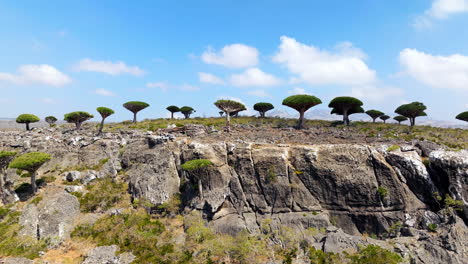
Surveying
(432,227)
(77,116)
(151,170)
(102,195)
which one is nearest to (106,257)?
(102,195)

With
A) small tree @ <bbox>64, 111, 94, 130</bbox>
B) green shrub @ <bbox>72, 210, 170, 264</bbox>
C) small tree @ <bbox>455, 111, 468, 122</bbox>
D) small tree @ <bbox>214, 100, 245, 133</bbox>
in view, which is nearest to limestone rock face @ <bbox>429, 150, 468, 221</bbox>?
small tree @ <bbox>214, 100, 245, 133</bbox>

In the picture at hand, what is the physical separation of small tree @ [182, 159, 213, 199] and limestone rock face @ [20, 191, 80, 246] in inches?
507

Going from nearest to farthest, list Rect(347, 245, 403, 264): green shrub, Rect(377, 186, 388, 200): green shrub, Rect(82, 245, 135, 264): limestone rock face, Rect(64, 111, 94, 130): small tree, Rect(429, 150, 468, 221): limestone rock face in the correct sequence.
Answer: Rect(347, 245, 403, 264): green shrub < Rect(82, 245, 135, 264): limestone rock face < Rect(429, 150, 468, 221): limestone rock face < Rect(377, 186, 388, 200): green shrub < Rect(64, 111, 94, 130): small tree

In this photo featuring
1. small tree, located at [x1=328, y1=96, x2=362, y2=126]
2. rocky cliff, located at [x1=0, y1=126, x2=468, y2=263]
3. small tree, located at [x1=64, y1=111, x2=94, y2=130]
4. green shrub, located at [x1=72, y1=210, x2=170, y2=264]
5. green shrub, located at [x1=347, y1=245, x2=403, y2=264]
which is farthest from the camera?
small tree, located at [x1=328, y1=96, x2=362, y2=126]

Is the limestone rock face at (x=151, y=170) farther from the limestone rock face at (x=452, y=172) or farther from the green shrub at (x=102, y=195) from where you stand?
the limestone rock face at (x=452, y=172)

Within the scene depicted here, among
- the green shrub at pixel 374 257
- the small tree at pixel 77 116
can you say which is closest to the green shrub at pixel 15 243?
the green shrub at pixel 374 257

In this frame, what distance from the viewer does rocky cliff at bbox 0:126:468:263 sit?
20.9 metres

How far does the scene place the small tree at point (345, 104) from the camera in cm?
4453

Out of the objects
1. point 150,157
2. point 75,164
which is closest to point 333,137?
point 150,157

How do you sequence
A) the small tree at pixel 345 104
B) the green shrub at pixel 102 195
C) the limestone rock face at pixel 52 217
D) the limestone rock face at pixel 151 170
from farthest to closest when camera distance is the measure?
1. the small tree at pixel 345 104
2. the limestone rock face at pixel 151 170
3. the green shrub at pixel 102 195
4. the limestone rock face at pixel 52 217

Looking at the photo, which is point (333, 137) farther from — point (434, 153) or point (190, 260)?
point (190, 260)

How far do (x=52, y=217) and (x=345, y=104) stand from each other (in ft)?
162

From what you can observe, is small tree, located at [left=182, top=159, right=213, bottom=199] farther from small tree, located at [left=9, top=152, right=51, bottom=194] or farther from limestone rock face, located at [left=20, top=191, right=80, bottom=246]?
small tree, located at [left=9, top=152, right=51, bottom=194]

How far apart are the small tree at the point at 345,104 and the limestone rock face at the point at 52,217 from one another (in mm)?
46356
